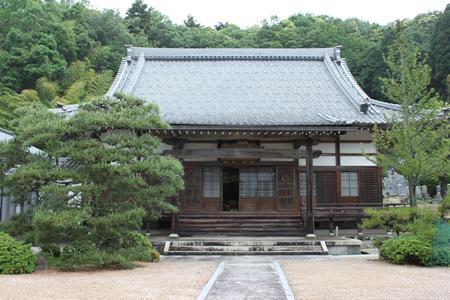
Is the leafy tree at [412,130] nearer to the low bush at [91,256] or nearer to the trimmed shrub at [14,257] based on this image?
the low bush at [91,256]

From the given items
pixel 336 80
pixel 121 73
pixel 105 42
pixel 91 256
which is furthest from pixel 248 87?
pixel 105 42

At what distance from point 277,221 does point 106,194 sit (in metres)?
7.38

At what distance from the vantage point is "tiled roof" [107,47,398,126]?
16.3 m

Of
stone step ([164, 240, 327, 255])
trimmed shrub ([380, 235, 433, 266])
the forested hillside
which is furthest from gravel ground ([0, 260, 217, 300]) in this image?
the forested hillside

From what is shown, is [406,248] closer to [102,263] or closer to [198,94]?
[102,263]

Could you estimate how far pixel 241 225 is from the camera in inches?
619

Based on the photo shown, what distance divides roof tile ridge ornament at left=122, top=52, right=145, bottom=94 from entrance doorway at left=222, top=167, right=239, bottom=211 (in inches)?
212

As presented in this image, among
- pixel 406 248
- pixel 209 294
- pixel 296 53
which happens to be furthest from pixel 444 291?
pixel 296 53

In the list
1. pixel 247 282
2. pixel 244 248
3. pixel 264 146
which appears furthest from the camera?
pixel 264 146

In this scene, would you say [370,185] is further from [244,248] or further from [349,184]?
[244,248]

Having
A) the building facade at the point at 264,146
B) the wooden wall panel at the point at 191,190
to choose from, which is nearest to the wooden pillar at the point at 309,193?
the building facade at the point at 264,146

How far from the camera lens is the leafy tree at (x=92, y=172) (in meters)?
9.91

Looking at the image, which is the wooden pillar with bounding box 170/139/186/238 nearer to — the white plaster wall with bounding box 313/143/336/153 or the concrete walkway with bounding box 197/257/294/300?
the concrete walkway with bounding box 197/257/294/300

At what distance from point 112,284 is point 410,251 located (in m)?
→ 7.06
